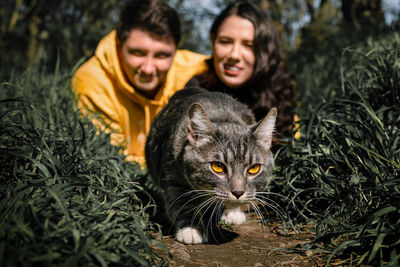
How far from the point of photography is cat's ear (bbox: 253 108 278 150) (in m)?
2.27

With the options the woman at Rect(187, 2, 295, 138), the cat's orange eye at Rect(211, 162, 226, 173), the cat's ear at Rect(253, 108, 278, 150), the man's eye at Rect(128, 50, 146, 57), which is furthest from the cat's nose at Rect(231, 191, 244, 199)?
the man's eye at Rect(128, 50, 146, 57)

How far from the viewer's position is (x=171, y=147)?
2428 millimetres

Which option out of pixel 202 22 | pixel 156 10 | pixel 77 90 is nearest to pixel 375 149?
pixel 156 10

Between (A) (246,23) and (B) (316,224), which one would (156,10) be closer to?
(A) (246,23)

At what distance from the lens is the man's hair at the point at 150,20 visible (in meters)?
3.79

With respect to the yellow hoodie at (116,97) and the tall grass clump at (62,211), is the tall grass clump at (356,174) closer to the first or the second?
the tall grass clump at (62,211)

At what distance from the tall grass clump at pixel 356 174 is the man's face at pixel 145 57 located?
6.07 feet

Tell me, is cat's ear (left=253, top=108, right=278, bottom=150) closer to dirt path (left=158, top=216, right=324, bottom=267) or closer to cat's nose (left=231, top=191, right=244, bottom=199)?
cat's nose (left=231, top=191, right=244, bottom=199)

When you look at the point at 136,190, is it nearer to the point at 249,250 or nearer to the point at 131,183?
the point at 131,183

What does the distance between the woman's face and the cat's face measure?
4.96 ft

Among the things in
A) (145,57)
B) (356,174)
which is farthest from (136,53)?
(356,174)

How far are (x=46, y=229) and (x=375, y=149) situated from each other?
2.12 meters

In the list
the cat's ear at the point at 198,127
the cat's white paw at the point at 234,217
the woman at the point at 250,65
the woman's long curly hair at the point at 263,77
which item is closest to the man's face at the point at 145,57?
the woman at the point at 250,65

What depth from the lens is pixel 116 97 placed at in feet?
13.3
